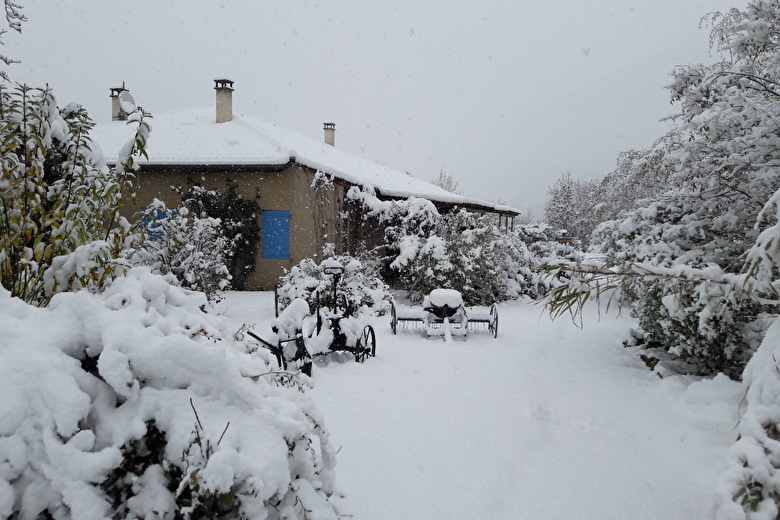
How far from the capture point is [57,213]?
7.53 feet

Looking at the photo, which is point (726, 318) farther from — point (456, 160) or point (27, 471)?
point (456, 160)

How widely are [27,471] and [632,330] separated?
25.3 feet

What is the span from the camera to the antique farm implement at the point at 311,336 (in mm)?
5039

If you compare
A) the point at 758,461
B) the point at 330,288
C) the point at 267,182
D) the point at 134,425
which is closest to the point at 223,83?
the point at 267,182

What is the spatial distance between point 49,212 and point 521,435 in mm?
3865

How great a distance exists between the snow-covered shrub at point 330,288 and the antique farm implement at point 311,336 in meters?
1.95

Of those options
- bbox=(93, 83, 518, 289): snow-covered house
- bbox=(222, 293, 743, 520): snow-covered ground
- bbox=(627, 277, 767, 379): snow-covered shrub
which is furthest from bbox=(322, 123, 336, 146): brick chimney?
bbox=(627, 277, 767, 379): snow-covered shrub

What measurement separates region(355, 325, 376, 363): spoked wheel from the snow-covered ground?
134 mm

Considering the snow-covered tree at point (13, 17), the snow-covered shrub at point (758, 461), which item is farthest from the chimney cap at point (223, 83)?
the snow-covered shrub at point (758, 461)

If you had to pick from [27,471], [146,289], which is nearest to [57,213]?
[146,289]

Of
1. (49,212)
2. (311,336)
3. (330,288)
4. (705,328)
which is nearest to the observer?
(49,212)

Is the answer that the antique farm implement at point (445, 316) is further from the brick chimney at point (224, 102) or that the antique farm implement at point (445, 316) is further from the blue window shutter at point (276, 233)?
the brick chimney at point (224, 102)

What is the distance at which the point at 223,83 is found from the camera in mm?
15281

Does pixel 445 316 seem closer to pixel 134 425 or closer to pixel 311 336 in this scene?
pixel 311 336
